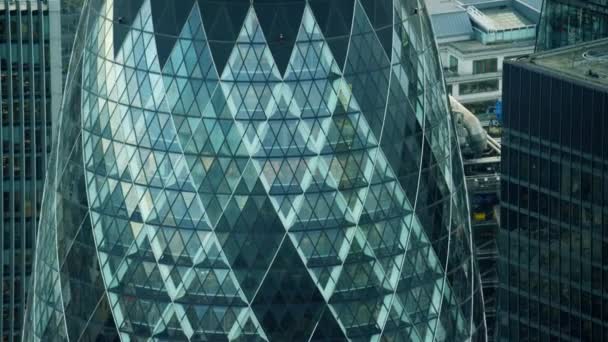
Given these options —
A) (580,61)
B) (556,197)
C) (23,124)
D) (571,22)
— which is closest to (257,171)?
(556,197)

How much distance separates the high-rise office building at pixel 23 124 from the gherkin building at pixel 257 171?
61.8 m

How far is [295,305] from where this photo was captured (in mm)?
127562

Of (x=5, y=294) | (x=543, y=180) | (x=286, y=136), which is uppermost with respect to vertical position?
(x=286, y=136)

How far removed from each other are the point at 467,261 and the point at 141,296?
1533 centimetres

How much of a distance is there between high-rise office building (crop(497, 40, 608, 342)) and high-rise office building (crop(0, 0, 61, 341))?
41.9 meters

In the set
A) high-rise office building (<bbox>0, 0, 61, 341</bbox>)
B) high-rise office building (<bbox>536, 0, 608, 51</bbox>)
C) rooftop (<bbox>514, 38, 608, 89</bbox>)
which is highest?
rooftop (<bbox>514, 38, 608, 89</bbox>)

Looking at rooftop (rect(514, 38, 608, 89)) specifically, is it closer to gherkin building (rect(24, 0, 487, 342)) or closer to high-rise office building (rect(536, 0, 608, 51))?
high-rise office building (rect(536, 0, 608, 51))

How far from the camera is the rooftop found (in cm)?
15300

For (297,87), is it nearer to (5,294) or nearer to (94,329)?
(94,329)

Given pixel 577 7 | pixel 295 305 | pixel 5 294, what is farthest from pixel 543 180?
pixel 5 294

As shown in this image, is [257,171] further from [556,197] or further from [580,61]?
[580,61]

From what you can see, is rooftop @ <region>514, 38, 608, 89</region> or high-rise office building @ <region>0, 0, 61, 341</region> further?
high-rise office building @ <region>0, 0, 61, 341</region>

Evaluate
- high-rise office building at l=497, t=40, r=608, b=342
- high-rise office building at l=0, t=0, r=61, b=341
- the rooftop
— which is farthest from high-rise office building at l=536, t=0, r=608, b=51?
high-rise office building at l=0, t=0, r=61, b=341

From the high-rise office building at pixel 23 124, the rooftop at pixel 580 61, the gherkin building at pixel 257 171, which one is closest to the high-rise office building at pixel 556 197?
the rooftop at pixel 580 61
